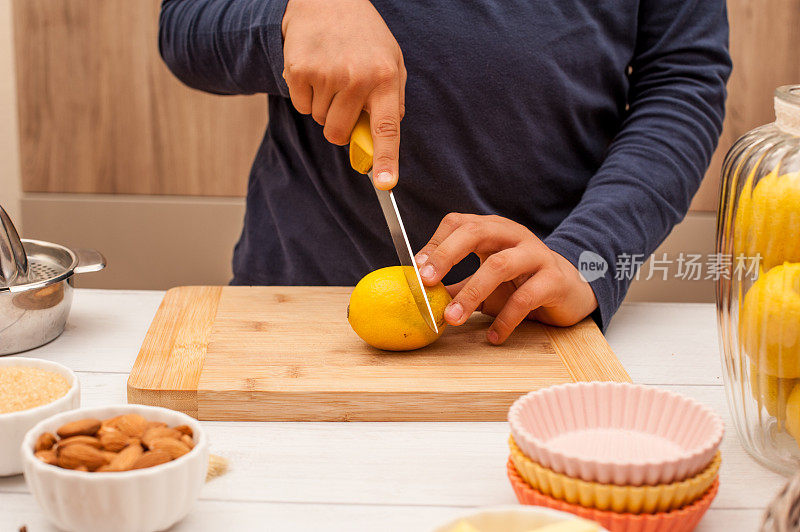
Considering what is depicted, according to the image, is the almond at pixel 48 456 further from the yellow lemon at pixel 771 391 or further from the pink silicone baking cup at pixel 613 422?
the yellow lemon at pixel 771 391

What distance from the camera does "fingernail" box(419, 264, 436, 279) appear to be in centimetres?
91

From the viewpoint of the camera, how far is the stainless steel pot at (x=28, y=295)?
87 cm

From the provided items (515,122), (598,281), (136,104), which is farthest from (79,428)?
(136,104)

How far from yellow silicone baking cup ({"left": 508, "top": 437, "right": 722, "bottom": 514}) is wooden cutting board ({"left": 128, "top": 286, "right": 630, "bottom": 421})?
0.24 metres

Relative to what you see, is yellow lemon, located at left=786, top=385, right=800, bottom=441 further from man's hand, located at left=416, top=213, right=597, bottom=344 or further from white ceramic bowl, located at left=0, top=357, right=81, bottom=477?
white ceramic bowl, located at left=0, top=357, right=81, bottom=477

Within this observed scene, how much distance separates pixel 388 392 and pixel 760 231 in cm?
35

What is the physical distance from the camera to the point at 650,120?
1146 millimetres

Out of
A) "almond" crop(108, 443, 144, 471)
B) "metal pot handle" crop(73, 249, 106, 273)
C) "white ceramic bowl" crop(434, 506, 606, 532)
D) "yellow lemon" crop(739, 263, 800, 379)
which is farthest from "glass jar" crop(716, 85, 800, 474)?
"metal pot handle" crop(73, 249, 106, 273)

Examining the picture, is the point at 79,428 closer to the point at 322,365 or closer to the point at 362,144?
the point at 322,365

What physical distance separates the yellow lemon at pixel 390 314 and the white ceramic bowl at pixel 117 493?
330mm

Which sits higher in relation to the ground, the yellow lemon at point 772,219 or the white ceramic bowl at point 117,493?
the yellow lemon at point 772,219

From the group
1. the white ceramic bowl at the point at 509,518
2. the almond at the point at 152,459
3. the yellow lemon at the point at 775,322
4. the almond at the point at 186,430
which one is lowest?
the almond at the point at 186,430

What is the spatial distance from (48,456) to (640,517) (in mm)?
388

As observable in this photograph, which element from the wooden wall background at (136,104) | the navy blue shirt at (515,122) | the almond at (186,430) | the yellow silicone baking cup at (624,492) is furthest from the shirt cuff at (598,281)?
the wooden wall background at (136,104)
